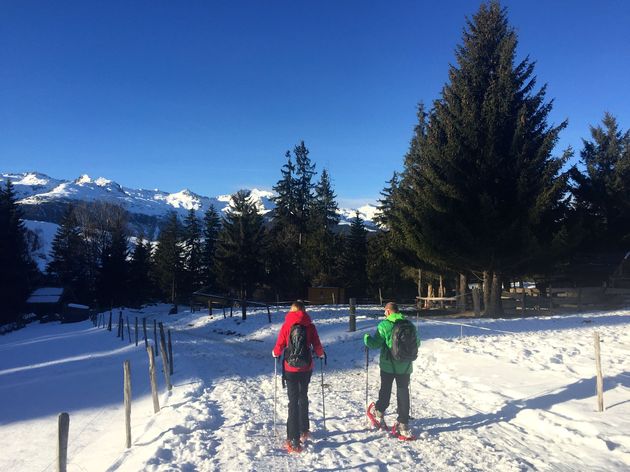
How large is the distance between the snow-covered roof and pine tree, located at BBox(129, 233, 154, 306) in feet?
31.3

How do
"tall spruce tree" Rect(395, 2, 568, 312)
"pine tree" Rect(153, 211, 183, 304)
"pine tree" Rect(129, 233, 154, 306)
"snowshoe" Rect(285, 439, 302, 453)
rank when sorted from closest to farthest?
"snowshoe" Rect(285, 439, 302, 453) < "tall spruce tree" Rect(395, 2, 568, 312) < "pine tree" Rect(153, 211, 183, 304) < "pine tree" Rect(129, 233, 154, 306)

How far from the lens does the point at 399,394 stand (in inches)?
281

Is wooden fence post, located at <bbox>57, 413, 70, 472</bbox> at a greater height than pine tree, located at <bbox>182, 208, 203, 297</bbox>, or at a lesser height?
lesser

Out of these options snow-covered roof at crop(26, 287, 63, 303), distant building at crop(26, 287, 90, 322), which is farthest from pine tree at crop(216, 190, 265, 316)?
snow-covered roof at crop(26, 287, 63, 303)

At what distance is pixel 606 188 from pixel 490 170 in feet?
57.6

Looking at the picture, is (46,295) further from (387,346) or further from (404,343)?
(404,343)

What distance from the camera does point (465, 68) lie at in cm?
2275

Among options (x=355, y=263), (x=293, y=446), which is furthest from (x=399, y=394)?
(x=355, y=263)

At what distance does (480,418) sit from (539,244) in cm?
1462

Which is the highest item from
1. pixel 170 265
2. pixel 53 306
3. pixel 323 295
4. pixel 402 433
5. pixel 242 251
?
pixel 242 251

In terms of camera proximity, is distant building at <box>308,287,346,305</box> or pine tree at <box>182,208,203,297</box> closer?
distant building at <box>308,287,346,305</box>

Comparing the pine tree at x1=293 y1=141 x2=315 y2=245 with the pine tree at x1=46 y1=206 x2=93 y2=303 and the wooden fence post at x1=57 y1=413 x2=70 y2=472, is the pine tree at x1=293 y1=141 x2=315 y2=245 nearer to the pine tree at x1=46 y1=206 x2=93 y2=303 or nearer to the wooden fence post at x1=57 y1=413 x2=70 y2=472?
the pine tree at x1=46 y1=206 x2=93 y2=303

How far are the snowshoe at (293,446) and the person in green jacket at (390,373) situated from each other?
5.09 ft

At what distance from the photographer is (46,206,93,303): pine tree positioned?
2505 inches
